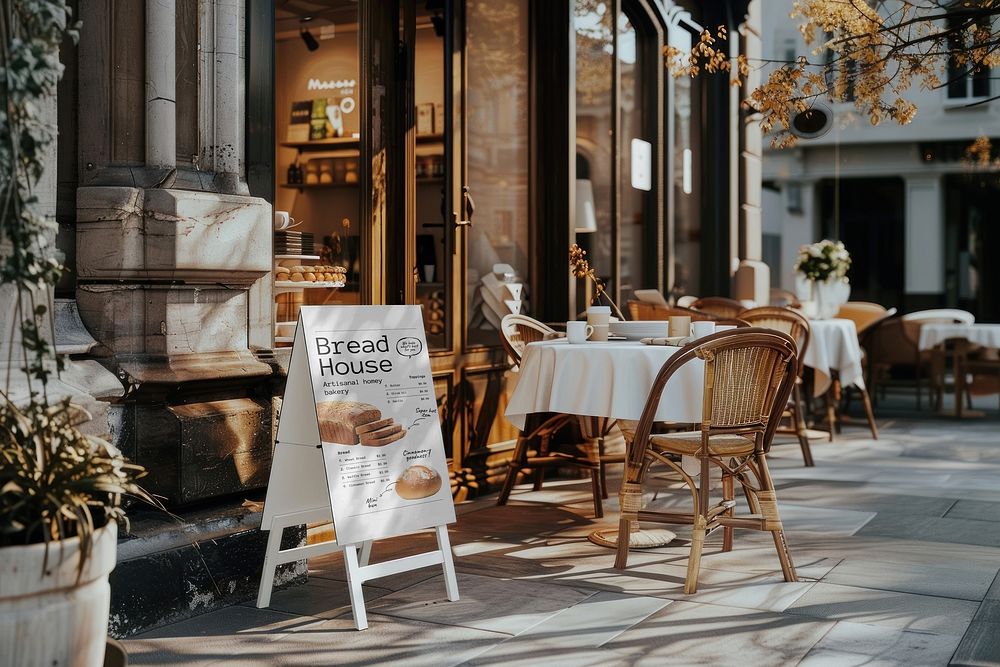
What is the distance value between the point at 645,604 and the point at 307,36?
2.87 metres

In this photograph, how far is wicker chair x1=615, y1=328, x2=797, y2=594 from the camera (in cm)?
395

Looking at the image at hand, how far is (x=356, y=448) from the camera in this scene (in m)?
3.68

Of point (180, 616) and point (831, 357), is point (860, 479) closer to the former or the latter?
point (831, 357)

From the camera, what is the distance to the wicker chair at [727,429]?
3.95 meters

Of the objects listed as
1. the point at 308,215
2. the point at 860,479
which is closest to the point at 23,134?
the point at 308,215

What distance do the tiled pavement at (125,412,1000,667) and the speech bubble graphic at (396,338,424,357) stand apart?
32.5 inches

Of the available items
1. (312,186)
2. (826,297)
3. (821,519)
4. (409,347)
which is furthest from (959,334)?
(409,347)

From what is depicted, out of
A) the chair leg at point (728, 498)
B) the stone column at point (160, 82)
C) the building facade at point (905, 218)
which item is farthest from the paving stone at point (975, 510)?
the building facade at point (905, 218)

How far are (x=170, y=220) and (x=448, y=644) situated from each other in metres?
1.64

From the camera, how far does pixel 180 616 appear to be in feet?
11.9

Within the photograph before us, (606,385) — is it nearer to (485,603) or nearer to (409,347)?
(409,347)

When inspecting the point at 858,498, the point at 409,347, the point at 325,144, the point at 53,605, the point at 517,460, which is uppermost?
the point at 325,144

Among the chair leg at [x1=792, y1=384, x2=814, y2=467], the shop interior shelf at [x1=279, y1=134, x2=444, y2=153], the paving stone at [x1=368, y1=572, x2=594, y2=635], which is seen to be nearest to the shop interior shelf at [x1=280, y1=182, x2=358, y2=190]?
the shop interior shelf at [x1=279, y1=134, x2=444, y2=153]

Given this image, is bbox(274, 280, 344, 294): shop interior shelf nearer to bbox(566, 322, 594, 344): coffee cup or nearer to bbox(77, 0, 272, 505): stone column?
bbox(77, 0, 272, 505): stone column
